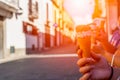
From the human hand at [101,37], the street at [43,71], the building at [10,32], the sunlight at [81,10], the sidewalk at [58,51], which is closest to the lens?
the sunlight at [81,10]

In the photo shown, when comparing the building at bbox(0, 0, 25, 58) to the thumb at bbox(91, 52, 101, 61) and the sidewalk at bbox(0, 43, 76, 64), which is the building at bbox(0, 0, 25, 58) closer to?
the sidewalk at bbox(0, 43, 76, 64)

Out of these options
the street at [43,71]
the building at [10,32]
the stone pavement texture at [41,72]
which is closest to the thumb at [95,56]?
the street at [43,71]

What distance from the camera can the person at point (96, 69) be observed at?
0.67 metres

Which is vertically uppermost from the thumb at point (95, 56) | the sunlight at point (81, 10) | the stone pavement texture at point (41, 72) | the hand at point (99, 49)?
the sunlight at point (81, 10)

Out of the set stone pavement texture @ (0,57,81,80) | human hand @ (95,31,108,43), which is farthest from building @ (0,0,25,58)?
human hand @ (95,31,108,43)

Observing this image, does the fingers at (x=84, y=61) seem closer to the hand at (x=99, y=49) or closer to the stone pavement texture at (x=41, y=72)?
the hand at (x=99, y=49)

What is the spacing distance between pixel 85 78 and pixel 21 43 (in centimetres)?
1017

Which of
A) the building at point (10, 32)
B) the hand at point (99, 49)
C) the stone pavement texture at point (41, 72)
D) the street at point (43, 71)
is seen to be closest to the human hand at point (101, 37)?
the hand at point (99, 49)

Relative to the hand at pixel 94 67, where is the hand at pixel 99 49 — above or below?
above

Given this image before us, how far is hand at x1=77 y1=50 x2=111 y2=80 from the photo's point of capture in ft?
2.19

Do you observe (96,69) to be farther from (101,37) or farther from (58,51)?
(58,51)

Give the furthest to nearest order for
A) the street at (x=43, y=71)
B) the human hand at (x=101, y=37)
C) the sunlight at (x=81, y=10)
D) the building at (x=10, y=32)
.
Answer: the building at (x=10, y=32) < the street at (x=43, y=71) < the human hand at (x=101, y=37) < the sunlight at (x=81, y=10)

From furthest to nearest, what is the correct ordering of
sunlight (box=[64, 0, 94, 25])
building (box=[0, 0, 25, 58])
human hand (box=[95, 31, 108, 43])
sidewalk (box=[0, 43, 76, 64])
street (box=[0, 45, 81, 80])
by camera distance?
1. building (box=[0, 0, 25, 58])
2. street (box=[0, 45, 81, 80])
3. sidewalk (box=[0, 43, 76, 64])
4. human hand (box=[95, 31, 108, 43])
5. sunlight (box=[64, 0, 94, 25])

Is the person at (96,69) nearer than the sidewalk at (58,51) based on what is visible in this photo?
Yes
